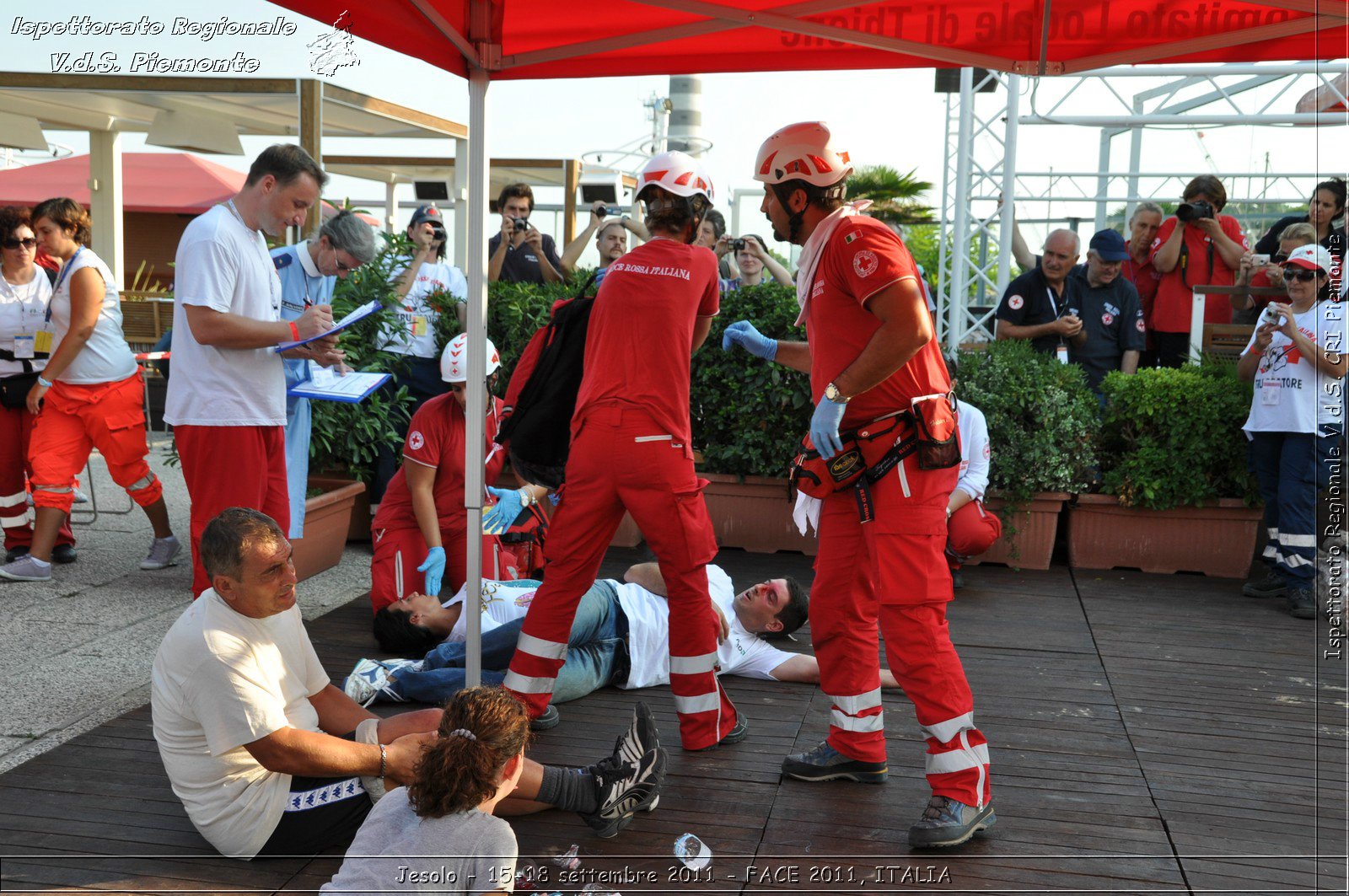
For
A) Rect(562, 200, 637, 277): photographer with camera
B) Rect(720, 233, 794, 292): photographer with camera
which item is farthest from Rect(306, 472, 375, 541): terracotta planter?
Rect(720, 233, 794, 292): photographer with camera

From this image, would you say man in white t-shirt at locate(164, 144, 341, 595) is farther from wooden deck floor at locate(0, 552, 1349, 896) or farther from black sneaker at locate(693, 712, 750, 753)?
black sneaker at locate(693, 712, 750, 753)

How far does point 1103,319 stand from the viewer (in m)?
7.57

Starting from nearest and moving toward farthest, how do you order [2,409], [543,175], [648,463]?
[648,463] < [2,409] < [543,175]

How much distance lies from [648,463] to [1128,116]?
7405 millimetres

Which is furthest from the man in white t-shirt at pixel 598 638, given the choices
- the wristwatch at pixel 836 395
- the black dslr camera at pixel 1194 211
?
the black dslr camera at pixel 1194 211

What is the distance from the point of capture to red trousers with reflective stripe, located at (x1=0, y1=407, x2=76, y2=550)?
6352 mm

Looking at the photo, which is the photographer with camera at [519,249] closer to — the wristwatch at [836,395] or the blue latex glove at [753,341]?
the blue latex glove at [753,341]

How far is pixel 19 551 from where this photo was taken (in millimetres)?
6375

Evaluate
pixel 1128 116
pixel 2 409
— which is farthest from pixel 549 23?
pixel 1128 116

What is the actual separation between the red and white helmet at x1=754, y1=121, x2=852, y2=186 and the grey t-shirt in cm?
204

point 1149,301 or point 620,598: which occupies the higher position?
point 1149,301

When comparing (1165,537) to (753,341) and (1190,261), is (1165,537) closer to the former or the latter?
(1190,261)

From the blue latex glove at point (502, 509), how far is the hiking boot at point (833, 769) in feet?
6.63

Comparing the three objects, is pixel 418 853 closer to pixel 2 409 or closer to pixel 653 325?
pixel 653 325
